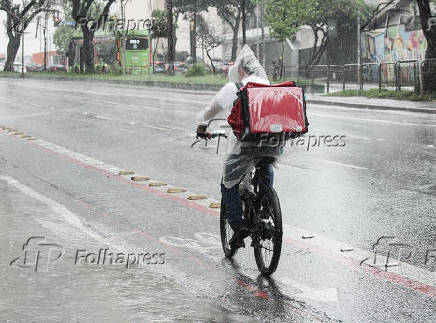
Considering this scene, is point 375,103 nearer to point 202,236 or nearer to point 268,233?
point 202,236

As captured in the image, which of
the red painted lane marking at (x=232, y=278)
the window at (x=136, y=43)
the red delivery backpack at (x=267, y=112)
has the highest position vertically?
the window at (x=136, y=43)

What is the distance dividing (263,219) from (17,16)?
6708 centimetres

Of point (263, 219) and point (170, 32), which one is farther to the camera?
point (170, 32)

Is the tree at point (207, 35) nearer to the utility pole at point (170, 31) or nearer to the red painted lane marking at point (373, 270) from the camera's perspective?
the utility pole at point (170, 31)

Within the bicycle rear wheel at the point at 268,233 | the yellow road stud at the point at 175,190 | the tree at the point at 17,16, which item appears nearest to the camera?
the bicycle rear wheel at the point at 268,233

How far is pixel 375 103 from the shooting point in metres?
25.0

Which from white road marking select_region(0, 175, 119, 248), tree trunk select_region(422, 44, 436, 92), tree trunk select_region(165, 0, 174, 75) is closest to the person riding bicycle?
white road marking select_region(0, 175, 119, 248)

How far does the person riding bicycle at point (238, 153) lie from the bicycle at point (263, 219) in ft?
0.19

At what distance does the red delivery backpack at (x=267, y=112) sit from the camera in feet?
17.4

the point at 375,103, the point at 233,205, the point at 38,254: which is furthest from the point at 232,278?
the point at 375,103

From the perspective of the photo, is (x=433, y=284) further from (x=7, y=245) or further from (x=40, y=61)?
(x=40, y=61)

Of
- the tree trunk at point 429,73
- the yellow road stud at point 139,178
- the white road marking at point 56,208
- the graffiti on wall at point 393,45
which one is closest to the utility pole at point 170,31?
the graffiti on wall at point 393,45

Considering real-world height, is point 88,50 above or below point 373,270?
A: above

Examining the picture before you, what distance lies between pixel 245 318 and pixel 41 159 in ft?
28.4
